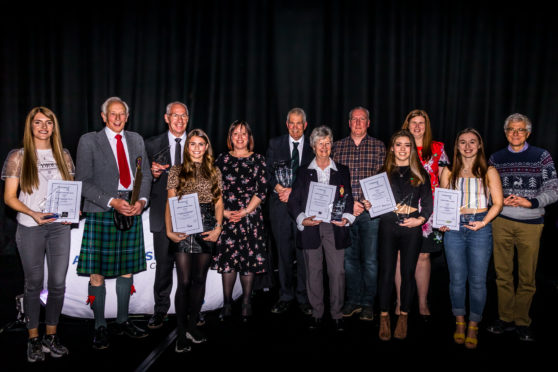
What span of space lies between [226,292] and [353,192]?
1483 mm

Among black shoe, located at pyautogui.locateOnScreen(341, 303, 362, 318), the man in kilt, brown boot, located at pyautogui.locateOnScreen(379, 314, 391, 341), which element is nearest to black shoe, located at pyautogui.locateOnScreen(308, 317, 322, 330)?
black shoe, located at pyautogui.locateOnScreen(341, 303, 362, 318)

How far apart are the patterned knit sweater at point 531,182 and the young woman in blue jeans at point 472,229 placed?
29 cm

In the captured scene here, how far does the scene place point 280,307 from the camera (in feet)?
11.6

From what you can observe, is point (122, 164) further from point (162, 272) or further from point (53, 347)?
point (53, 347)

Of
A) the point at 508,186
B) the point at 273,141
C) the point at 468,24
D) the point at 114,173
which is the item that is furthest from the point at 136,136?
the point at 468,24

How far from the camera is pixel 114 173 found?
283cm

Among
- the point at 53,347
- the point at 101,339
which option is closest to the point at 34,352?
the point at 53,347

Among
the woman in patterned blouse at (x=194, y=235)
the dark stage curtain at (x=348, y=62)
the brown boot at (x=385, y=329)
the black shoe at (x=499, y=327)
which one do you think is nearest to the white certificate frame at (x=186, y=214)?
the woman in patterned blouse at (x=194, y=235)

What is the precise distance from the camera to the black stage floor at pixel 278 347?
8.45 feet

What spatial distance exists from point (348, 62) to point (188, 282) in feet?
11.3

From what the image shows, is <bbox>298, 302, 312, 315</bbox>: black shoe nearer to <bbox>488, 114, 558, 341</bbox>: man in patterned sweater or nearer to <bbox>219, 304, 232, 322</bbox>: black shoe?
<bbox>219, 304, 232, 322</bbox>: black shoe

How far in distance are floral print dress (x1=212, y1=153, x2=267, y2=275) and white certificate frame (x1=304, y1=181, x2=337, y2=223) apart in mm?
502

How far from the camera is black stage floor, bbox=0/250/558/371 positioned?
2576 millimetres

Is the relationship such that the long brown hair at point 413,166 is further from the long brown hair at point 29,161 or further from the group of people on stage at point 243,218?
the long brown hair at point 29,161
